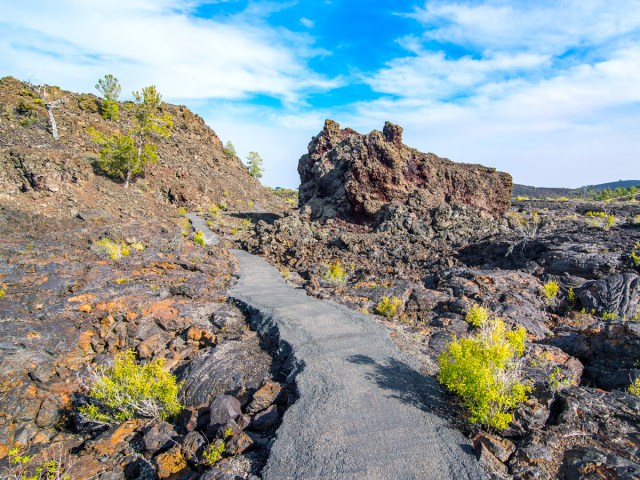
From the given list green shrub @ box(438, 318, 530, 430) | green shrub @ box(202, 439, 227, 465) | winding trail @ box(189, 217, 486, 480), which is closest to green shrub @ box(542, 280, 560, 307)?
winding trail @ box(189, 217, 486, 480)

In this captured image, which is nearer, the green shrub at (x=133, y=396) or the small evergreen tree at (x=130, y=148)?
the green shrub at (x=133, y=396)

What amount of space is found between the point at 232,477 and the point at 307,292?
7690 millimetres

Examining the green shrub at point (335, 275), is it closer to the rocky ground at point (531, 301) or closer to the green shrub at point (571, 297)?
the rocky ground at point (531, 301)

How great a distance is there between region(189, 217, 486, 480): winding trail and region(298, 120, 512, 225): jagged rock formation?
556 inches

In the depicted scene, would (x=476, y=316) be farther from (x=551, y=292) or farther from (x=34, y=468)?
(x=34, y=468)

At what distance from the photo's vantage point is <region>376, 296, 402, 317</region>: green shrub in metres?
9.63

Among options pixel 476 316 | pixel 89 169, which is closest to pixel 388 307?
pixel 476 316

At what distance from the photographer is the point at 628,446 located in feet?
14.2

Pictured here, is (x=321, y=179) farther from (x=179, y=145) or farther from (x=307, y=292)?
(x=179, y=145)

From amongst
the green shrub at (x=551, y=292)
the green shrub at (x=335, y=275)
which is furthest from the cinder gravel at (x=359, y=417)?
the green shrub at (x=551, y=292)

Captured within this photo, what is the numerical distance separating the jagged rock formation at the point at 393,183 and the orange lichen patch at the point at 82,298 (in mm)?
15648

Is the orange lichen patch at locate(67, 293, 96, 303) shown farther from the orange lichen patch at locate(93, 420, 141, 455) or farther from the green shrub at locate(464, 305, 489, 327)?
the green shrub at locate(464, 305, 489, 327)

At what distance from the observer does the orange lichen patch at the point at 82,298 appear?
31.6 feet

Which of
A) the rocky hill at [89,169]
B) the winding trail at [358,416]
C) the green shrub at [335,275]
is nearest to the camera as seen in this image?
the winding trail at [358,416]
